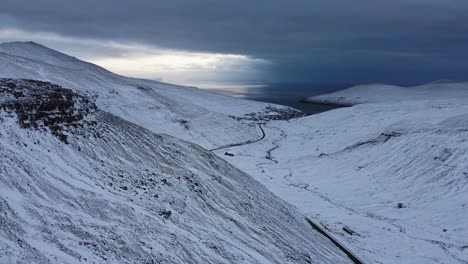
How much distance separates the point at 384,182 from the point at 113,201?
3550cm

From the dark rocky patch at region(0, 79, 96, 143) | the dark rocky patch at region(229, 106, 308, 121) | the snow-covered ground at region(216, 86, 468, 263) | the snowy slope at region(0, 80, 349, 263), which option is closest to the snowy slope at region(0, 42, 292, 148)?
the snow-covered ground at region(216, 86, 468, 263)

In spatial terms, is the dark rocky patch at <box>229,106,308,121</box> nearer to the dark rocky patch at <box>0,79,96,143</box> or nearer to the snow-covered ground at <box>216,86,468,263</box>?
the snow-covered ground at <box>216,86,468,263</box>

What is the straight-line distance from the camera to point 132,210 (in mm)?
15156

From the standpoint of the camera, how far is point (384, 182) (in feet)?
142

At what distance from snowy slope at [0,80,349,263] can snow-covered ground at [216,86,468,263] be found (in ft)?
25.4

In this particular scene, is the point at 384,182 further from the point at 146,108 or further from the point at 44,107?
the point at 146,108

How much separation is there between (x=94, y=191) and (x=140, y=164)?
4.54 m

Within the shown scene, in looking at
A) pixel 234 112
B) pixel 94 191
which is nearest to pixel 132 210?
pixel 94 191

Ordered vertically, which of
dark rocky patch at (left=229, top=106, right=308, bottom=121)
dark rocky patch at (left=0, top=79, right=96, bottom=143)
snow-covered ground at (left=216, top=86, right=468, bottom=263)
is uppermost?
dark rocky patch at (left=0, top=79, right=96, bottom=143)

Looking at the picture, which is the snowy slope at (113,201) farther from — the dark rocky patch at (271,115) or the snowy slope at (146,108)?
the dark rocky patch at (271,115)

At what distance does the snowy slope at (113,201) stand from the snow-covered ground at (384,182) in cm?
774

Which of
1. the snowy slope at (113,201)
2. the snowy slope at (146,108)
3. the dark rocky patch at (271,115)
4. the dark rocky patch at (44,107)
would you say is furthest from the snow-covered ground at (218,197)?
the dark rocky patch at (271,115)

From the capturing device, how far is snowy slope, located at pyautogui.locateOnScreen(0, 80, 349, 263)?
12570 millimetres

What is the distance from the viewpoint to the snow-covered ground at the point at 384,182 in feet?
91.8
